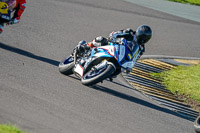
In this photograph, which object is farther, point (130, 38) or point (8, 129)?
point (130, 38)

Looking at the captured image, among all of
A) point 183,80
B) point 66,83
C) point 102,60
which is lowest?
point 183,80

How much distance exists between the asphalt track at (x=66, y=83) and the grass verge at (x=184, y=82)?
1.28 meters

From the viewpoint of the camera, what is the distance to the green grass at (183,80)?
443 inches

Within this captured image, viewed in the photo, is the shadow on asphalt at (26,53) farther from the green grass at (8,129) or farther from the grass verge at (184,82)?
the green grass at (8,129)

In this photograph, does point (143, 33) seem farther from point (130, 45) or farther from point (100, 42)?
point (100, 42)

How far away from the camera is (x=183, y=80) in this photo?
12.2 m

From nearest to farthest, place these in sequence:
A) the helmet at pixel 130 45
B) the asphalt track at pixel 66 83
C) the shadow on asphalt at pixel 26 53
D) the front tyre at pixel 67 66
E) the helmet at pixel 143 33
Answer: the asphalt track at pixel 66 83 → the helmet at pixel 143 33 → the helmet at pixel 130 45 → the front tyre at pixel 67 66 → the shadow on asphalt at pixel 26 53

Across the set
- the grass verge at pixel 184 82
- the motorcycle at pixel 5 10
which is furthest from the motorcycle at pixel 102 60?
the motorcycle at pixel 5 10

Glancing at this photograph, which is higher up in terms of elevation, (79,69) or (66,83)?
(79,69)

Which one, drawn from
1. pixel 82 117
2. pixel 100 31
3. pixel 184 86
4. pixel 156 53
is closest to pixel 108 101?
pixel 82 117

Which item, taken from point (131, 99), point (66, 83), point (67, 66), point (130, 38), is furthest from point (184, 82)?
point (66, 83)

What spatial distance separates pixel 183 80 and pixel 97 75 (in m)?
3.87

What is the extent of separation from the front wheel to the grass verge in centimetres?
245

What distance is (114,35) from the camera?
32.0ft
